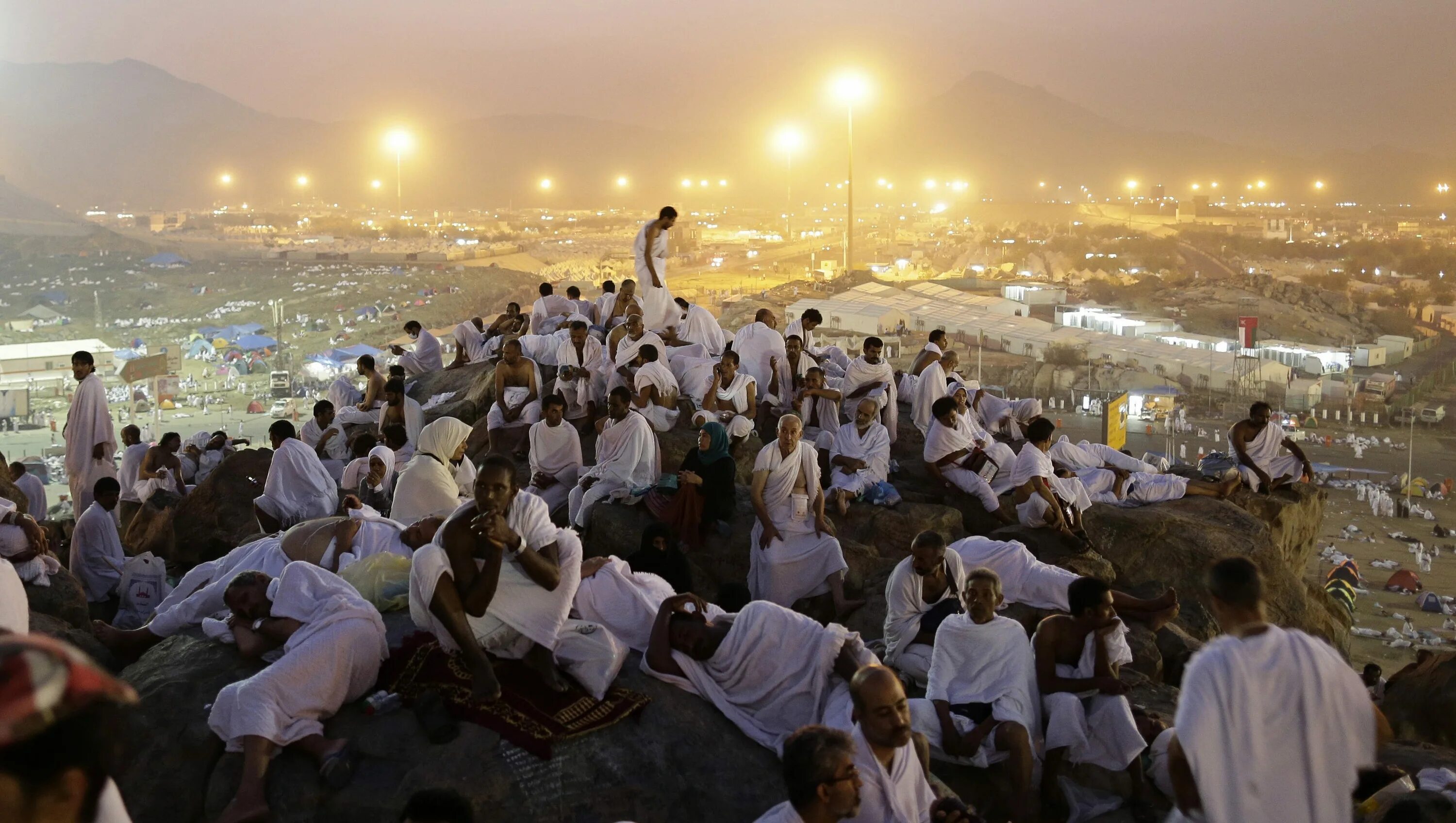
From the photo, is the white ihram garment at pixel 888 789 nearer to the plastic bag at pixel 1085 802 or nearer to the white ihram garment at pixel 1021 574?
the plastic bag at pixel 1085 802

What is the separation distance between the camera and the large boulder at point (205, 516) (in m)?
9.77

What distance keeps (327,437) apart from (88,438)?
2.28m

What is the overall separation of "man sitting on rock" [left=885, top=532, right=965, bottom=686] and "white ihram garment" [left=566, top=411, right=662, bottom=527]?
3195 mm

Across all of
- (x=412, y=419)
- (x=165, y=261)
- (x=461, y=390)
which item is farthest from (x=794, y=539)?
(x=165, y=261)

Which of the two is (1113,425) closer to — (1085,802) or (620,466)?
(620,466)

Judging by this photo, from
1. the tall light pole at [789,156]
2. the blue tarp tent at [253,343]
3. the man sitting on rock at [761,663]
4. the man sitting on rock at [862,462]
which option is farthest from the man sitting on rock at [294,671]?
the tall light pole at [789,156]

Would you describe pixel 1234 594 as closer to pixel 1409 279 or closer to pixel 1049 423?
pixel 1049 423

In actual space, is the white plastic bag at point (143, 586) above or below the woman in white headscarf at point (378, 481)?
below

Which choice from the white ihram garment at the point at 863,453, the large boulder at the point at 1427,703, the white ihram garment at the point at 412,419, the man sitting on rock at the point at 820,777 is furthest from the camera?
the white ihram garment at the point at 412,419

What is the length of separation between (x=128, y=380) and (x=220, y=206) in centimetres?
8139

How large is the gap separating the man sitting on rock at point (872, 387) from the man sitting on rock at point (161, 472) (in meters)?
6.96

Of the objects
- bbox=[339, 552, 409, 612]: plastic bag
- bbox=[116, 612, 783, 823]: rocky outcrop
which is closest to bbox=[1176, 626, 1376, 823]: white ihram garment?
bbox=[116, 612, 783, 823]: rocky outcrop

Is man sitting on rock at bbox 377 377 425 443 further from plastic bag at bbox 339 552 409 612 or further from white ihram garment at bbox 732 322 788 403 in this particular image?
plastic bag at bbox 339 552 409 612

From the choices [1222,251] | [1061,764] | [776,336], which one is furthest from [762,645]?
[1222,251]
